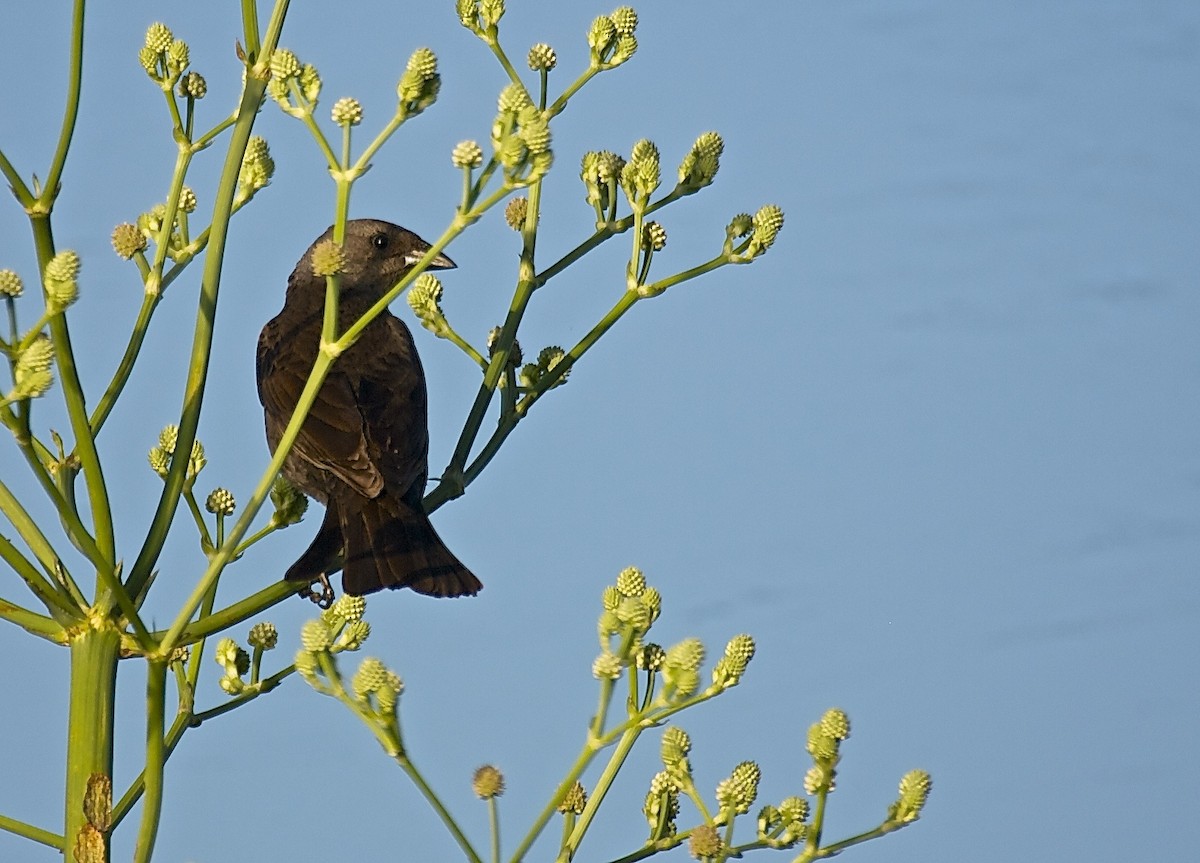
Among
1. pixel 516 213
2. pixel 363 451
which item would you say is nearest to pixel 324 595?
pixel 363 451

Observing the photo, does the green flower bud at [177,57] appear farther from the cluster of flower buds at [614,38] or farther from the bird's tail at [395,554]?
the bird's tail at [395,554]

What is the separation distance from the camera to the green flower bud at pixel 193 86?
350 cm

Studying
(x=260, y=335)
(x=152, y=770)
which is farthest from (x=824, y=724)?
(x=260, y=335)

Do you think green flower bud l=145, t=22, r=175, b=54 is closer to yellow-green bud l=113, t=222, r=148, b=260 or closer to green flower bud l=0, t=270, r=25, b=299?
yellow-green bud l=113, t=222, r=148, b=260

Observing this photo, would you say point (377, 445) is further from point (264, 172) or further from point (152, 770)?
point (152, 770)

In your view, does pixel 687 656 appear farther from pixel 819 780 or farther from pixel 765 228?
pixel 765 228

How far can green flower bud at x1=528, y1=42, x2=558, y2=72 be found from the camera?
371cm

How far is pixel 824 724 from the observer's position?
2711 millimetres

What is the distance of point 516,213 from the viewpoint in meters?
3.96

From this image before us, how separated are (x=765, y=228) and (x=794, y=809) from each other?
1424 millimetres

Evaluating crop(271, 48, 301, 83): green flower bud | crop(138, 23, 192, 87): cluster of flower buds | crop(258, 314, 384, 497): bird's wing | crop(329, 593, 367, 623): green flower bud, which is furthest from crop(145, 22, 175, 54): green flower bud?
crop(258, 314, 384, 497): bird's wing

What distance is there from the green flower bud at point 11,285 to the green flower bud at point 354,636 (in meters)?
0.93

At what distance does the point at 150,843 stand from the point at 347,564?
210cm

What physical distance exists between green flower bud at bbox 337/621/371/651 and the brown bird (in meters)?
0.97
